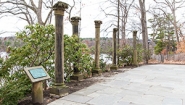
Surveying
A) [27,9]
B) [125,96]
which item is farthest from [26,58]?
[27,9]

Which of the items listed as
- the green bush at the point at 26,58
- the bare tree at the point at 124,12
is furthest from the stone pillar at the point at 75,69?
the bare tree at the point at 124,12

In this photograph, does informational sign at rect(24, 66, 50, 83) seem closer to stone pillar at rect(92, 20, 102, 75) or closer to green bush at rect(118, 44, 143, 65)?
stone pillar at rect(92, 20, 102, 75)

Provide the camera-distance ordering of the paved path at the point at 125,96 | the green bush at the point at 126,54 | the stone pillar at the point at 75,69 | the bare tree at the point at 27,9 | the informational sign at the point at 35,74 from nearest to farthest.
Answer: the informational sign at the point at 35,74, the paved path at the point at 125,96, the stone pillar at the point at 75,69, the green bush at the point at 126,54, the bare tree at the point at 27,9

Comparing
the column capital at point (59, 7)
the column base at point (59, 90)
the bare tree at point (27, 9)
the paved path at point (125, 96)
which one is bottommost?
the paved path at point (125, 96)

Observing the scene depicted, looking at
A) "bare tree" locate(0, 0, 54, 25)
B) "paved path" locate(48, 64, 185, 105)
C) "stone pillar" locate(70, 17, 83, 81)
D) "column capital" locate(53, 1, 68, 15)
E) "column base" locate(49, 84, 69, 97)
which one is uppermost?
"bare tree" locate(0, 0, 54, 25)

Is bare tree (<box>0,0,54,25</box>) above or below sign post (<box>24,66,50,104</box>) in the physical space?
above

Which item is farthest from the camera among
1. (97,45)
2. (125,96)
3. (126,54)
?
(126,54)

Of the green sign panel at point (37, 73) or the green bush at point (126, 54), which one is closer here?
the green sign panel at point (37, 73)

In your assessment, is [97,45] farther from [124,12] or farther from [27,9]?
[124,12]

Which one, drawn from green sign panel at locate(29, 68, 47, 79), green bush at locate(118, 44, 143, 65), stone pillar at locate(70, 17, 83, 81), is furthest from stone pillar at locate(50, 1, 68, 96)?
green bush at locate(118, 44, 143, 65)

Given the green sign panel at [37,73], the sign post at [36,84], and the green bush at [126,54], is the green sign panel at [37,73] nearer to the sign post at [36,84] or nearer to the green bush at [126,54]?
the sign post at [36,84]

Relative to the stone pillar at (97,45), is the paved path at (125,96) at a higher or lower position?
lower

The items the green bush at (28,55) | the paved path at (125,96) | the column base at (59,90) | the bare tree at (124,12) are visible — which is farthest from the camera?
the bare tree at (124,12)

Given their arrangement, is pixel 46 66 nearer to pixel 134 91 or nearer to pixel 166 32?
pixel 134 91
